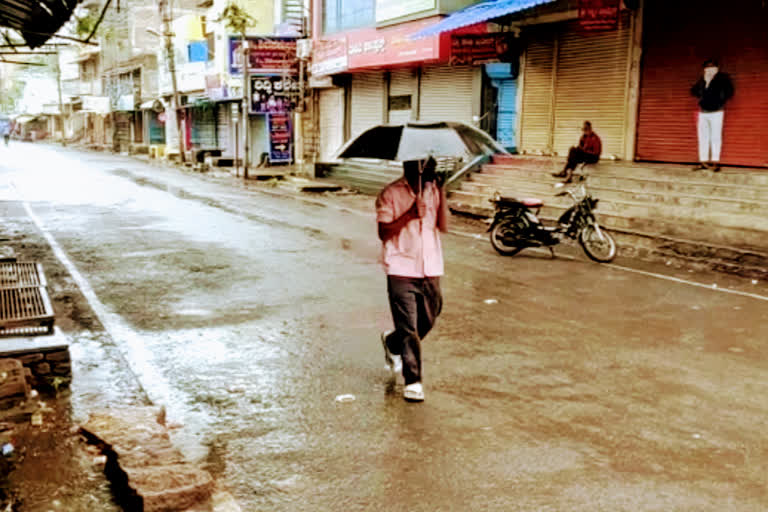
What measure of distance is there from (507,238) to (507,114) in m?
9.70

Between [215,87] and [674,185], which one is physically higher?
[215,87]

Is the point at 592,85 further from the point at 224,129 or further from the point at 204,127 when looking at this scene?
the point at 204,127

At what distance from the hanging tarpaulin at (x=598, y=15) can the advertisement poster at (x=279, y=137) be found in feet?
65.0

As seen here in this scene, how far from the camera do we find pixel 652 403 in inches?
219

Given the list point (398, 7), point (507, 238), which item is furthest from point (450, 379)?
point (398, 7)

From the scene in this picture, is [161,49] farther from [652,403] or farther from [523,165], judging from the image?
[652,403]

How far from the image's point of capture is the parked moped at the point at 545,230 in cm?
1198

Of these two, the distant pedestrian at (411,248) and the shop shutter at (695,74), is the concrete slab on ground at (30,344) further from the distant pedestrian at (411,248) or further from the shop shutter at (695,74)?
the shop shutter at (695,74)

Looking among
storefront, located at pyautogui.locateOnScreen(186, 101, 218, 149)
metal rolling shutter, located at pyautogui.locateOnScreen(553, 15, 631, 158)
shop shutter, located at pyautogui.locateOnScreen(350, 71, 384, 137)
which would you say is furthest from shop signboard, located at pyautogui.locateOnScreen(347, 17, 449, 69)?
storefront, located at pyautogui.locateOnScreen(186, 101, 218, 149)

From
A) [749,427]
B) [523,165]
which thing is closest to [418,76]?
[523,165]

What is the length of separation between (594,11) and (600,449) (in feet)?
41.8

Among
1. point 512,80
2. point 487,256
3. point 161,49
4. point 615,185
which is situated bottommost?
point 487,256

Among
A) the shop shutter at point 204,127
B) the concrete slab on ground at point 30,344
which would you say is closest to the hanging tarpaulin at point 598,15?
the concrete slab on ground at point 30,344

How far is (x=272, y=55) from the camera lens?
30.0 metres
